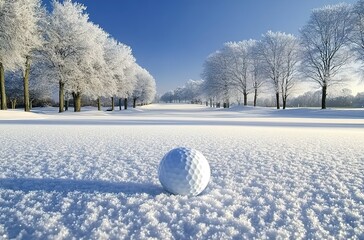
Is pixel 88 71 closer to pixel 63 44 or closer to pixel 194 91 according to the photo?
pixel 63 44

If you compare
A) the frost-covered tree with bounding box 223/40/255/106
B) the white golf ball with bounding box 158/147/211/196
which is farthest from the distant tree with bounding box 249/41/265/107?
the white golf ball with bounding box 158/147/211/196

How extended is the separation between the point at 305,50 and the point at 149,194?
30056mm

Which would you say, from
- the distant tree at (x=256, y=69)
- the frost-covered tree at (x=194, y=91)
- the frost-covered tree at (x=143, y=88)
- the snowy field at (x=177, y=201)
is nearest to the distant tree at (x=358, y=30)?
the distant tree at (x=256, y=69)

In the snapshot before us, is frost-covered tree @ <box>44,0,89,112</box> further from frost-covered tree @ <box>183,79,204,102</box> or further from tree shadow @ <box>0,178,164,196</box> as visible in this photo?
frost-covered tree @ <box>183,79,204,102</box>

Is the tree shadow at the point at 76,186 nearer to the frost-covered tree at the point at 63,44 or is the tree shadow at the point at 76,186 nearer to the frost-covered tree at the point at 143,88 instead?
the frost-covered tree at the point at 63,44

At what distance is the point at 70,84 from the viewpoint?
23.9m

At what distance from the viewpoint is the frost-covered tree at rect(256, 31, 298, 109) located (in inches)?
1292

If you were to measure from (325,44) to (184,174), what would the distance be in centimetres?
2976

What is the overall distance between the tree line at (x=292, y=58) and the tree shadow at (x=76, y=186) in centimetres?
2669

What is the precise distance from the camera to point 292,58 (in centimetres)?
3269

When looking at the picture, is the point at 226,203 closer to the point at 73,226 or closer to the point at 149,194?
the point at 149,194

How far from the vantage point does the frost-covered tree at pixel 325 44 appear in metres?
25.9

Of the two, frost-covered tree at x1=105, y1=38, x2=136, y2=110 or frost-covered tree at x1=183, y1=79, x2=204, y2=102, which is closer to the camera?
frost-covered tree at x1=105, y1=38, x2=136, y2=110

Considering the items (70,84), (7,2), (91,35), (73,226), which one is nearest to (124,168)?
(73,226)
